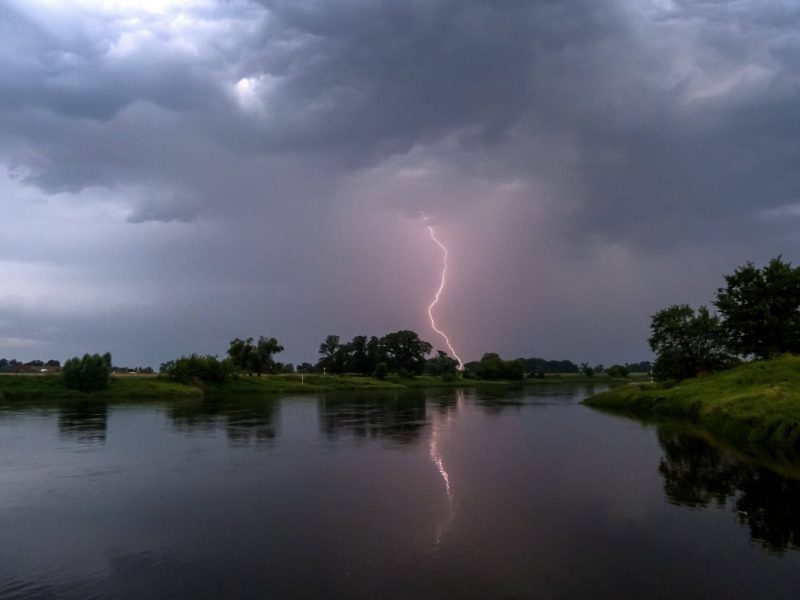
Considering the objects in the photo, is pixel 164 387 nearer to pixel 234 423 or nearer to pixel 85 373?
pixel 85 373

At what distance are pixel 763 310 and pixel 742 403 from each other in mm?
23662

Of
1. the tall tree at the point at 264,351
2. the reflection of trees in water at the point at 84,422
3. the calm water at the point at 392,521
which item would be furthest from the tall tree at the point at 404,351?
the calm water at the point at 392,521

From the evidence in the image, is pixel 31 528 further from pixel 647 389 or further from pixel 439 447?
pixel 647 389

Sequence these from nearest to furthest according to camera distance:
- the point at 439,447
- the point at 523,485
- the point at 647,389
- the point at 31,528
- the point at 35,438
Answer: the point at 31,528
the point at 523,485
the point at 439,447
the point at 35,438
the point at 647,389

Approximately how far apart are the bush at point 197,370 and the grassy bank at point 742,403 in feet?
227

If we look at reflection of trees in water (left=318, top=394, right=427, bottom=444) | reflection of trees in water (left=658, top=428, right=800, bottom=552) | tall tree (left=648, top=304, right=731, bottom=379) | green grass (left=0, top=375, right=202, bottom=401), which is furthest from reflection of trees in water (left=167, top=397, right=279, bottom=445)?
tall tree (left=648, top=304, right=731, bottom=379)

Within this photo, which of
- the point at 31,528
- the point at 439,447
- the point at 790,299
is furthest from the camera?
the point at 790,299

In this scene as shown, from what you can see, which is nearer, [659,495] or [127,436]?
[659,495]

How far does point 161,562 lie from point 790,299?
61.9 meters

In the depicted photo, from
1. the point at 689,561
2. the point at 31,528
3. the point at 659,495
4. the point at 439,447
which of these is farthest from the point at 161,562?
the point at 439,447

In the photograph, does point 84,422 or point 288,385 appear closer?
point 84,422

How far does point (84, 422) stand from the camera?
47.2 m

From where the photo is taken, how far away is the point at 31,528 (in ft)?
54.0

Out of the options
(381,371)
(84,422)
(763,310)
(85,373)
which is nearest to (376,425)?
(84,422)
